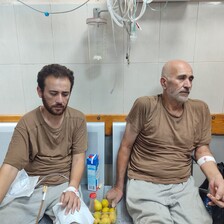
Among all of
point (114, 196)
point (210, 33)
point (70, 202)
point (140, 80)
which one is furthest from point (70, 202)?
point (210, 33)

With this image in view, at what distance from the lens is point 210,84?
5.22 ft

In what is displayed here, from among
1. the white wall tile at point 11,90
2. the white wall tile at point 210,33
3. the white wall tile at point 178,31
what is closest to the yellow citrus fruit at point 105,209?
the white wall tile at point 11,90

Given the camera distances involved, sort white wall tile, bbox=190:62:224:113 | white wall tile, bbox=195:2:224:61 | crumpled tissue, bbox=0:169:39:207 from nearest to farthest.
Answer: crumpled tissue, bbox=0:169:39:207 → white wall tile, bbox=195:2:224:61 → white wall tile, bbox=190:62:224:113

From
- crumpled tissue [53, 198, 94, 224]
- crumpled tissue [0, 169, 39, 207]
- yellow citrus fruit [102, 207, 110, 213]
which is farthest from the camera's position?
yellow citrus fruit [102, 207, 110, 213]

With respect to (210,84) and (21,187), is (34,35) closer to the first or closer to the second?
(21,187)

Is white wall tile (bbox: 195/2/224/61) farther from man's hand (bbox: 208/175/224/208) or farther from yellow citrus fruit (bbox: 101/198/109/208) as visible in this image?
yellow citrus fruit (bbox: 101/198/109/208)

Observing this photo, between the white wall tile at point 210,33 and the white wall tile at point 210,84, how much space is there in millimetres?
54

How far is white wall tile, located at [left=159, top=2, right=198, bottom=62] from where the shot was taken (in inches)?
57.2

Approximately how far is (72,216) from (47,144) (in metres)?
0.42

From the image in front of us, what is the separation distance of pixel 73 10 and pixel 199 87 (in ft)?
3.33

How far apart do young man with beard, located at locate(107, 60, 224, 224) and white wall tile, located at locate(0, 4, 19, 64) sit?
0.93 metres

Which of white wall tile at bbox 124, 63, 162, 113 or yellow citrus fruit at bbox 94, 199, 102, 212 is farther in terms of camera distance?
white wall tile at bbox 124, 63, 162, 113

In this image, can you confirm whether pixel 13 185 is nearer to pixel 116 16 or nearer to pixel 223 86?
pixel 116 16

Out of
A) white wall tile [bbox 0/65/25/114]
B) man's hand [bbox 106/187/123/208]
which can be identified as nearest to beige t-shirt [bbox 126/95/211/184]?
man's hand [bbox 106/187/123/208]
